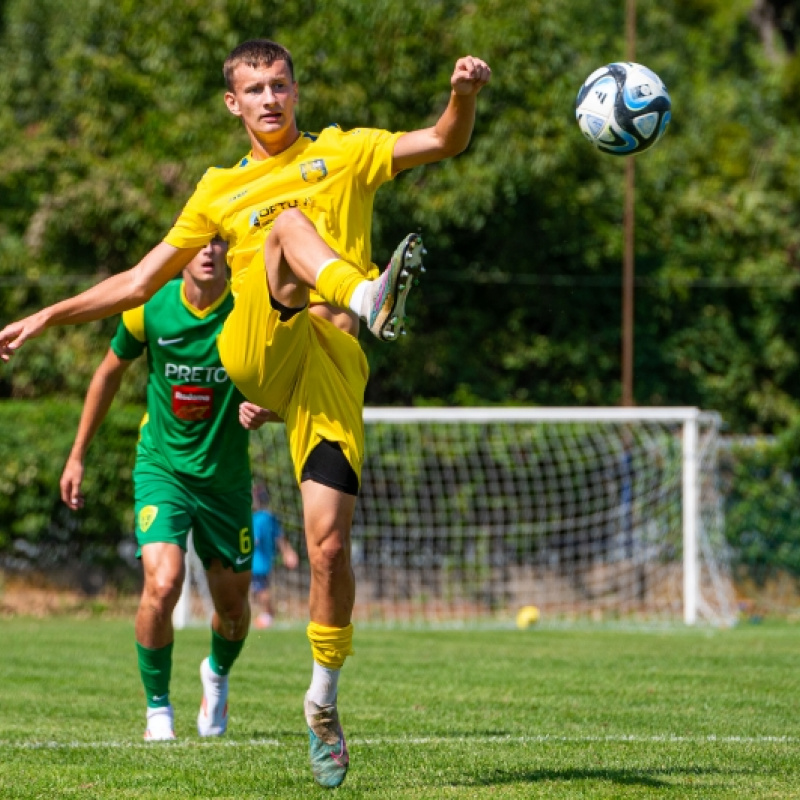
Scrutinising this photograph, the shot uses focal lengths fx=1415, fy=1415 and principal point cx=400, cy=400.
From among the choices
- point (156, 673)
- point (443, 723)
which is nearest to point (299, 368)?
point (156, 673)

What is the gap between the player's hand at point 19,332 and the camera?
18.0ft

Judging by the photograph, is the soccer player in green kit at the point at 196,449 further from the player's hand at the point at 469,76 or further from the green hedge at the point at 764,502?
the green hedge at the point at 764,502

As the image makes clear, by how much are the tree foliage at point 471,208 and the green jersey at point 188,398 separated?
12.6 m

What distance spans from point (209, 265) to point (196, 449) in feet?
3.12

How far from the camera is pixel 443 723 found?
7.29m

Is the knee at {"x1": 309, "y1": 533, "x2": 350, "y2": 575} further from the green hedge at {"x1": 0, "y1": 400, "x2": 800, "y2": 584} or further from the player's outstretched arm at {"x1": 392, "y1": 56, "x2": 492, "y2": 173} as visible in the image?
the green hedge at {"x1": 0, "y1": 400, "x2": 800, "y2": 584}

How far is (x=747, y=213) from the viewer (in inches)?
964

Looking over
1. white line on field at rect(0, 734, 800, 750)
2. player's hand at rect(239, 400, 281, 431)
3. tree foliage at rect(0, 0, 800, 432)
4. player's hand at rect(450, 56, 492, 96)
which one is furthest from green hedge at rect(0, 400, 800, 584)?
player's hand at rect(450, 56, 492, 96)

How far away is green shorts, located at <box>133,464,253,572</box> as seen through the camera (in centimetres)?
714

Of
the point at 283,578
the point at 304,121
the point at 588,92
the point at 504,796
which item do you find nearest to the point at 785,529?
the point at 283,578

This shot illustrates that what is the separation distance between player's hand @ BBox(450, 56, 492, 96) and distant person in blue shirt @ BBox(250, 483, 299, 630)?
11775 mm

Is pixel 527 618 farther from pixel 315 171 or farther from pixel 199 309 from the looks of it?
pixel 315 171

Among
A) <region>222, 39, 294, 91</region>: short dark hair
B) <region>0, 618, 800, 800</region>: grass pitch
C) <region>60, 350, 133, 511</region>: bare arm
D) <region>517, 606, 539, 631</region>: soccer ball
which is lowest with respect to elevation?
<region>517, 606, 539, 631</region>: soccer ball

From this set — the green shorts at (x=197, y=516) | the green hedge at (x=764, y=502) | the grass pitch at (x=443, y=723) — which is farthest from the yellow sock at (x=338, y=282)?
the green hedge at (x=764, y=502)
